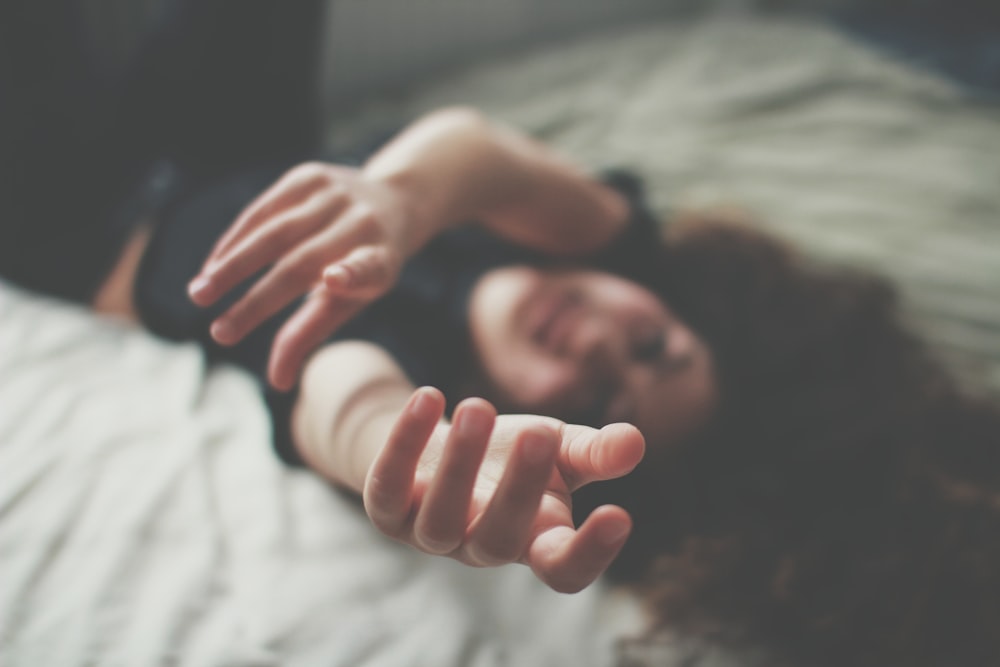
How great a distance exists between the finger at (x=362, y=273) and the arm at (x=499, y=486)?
10 centimetres

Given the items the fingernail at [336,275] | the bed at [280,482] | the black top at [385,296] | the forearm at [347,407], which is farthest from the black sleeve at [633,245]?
the fingernail at [336,275]

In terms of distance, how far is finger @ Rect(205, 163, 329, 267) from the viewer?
0.42 metres

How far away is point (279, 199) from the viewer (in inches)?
17.1

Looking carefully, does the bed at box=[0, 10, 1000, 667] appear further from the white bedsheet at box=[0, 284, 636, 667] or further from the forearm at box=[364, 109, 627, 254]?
the forearm at box=[364, 109, 627, 254]

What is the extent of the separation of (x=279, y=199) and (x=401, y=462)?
0.78 feet

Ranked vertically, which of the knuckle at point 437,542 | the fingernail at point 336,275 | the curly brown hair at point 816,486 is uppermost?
the fingernail at point 336,275

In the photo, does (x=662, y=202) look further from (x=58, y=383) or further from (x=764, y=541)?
(x=58, y=383)

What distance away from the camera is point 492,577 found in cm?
49

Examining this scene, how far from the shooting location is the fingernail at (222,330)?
382 mm

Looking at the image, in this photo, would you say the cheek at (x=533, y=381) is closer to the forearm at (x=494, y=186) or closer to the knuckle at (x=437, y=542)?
the forearm at (x=494, y=186)

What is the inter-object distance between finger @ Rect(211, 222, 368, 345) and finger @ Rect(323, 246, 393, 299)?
2cm

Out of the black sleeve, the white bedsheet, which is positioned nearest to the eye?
the black sleeve

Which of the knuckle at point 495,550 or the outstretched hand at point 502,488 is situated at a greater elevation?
the outstretched hand at point 502,488

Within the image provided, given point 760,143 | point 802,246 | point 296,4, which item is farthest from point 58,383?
point 760,143
